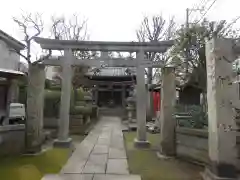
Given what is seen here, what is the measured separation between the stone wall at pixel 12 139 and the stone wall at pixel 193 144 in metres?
4.70

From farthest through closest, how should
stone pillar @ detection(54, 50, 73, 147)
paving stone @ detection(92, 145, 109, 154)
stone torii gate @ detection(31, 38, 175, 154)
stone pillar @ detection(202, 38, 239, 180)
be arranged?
stone torii gate @ detection(31, 38, 175, 154)
stone pillar @ detection(54, 50, 73, 147)
paving stone @ detection(92, 145, 109, 154)
stone pillar @ detection(202, 38, 239, 180)

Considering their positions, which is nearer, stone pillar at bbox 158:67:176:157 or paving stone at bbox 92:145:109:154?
stone pillar at bbox 158:67:176:157

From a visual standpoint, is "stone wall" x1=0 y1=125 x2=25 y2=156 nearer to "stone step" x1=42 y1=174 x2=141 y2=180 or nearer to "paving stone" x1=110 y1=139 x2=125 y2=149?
"stone step" x1=42 y1=174 x2=141 y2=180

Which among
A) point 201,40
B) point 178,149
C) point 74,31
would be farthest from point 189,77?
point 74,31

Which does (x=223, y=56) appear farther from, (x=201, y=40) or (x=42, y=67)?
(x=201, y=40)

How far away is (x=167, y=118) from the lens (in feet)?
25.7

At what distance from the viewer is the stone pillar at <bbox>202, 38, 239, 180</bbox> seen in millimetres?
4914

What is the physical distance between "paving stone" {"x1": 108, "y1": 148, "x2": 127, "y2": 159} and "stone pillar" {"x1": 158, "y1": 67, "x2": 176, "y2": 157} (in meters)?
1.16

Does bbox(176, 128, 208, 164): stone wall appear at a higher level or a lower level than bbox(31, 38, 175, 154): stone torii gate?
lower

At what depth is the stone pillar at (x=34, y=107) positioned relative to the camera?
7805 millimetres

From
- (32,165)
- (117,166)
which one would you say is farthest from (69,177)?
(32,165)

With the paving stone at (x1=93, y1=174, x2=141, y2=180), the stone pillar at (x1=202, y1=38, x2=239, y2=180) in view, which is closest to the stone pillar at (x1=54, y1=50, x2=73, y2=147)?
the paving stone at (x1=93, y1=174, x2=141, y2=180)

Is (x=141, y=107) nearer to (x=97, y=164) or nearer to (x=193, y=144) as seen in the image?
(x=193, y=144)

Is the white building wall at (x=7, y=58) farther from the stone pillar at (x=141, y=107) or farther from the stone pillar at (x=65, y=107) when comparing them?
the stone pillar at (x=141, y=107)
